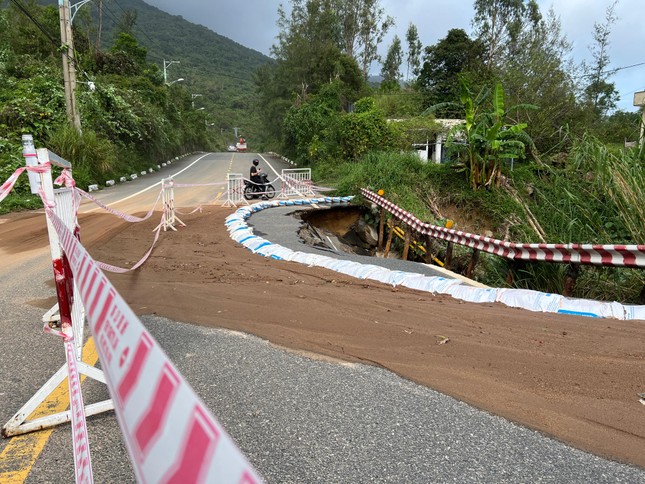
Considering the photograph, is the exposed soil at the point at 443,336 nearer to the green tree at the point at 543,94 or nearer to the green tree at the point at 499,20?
the green tree at the point at 543,94

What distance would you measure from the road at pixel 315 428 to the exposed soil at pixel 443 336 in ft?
0.71

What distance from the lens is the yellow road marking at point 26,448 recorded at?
95.0 inches

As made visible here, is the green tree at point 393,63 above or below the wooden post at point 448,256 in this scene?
above

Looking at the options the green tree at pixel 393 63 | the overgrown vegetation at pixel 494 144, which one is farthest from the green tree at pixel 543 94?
the green tree at pixel 393 63

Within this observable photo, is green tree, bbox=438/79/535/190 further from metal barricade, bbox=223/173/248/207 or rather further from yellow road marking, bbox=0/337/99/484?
yellow road marking, bbox=0/337/99/484

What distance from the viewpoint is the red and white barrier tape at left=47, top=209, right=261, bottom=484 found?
0.72m

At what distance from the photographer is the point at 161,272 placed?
6.66 metres

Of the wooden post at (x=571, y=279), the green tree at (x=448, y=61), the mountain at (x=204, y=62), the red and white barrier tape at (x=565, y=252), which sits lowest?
the wooden post at (x=571, y=279)

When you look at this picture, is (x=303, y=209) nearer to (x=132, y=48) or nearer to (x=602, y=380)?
(x=602, y=380)

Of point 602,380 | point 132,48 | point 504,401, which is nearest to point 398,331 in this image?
point 504,401

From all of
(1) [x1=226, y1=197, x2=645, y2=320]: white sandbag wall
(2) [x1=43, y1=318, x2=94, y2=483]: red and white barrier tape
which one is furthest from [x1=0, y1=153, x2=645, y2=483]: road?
(1) [x1=226, y1=197, x2=645, y2=320]: white sandbag wall

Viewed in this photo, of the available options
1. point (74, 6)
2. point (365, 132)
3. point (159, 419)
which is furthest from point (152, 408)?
point (74, 6)

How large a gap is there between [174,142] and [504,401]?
1638 inches

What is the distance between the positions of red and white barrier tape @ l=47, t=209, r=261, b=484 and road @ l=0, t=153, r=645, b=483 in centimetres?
165
